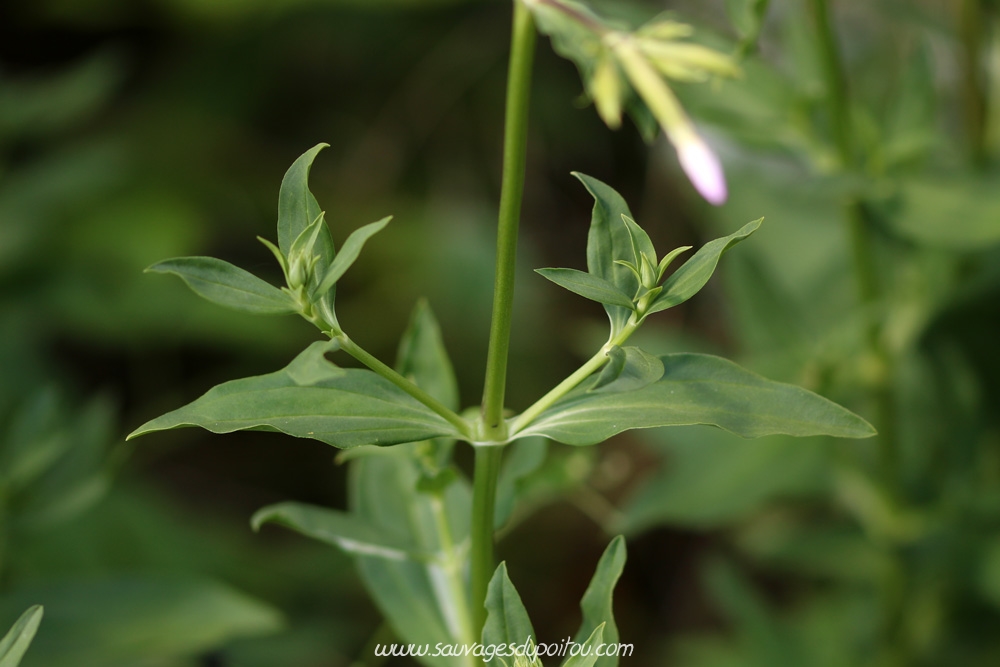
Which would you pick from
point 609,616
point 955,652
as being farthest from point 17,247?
point 955,652

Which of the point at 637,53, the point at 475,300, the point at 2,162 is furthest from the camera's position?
the point at 475,300

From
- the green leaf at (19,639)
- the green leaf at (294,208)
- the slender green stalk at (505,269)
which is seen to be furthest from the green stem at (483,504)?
the green leaf at (19,639)

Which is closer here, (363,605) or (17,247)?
(17,247)

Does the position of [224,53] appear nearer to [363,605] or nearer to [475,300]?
[475,300]

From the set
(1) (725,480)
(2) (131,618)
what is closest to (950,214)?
(1) (725,480)

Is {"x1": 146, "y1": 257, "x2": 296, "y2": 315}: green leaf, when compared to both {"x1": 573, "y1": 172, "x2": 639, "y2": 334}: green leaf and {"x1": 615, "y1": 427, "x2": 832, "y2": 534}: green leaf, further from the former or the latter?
{"x1": 615, "y1": 427, "x2": 832, "y2": 534}: green leaf

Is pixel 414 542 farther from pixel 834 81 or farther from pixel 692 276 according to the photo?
pixel 834 81

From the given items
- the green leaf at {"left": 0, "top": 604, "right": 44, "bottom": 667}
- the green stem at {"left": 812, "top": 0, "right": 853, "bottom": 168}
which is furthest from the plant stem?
the green leaf at {"left": 0, "top": 604, "right": 44, "bottom": 667}
